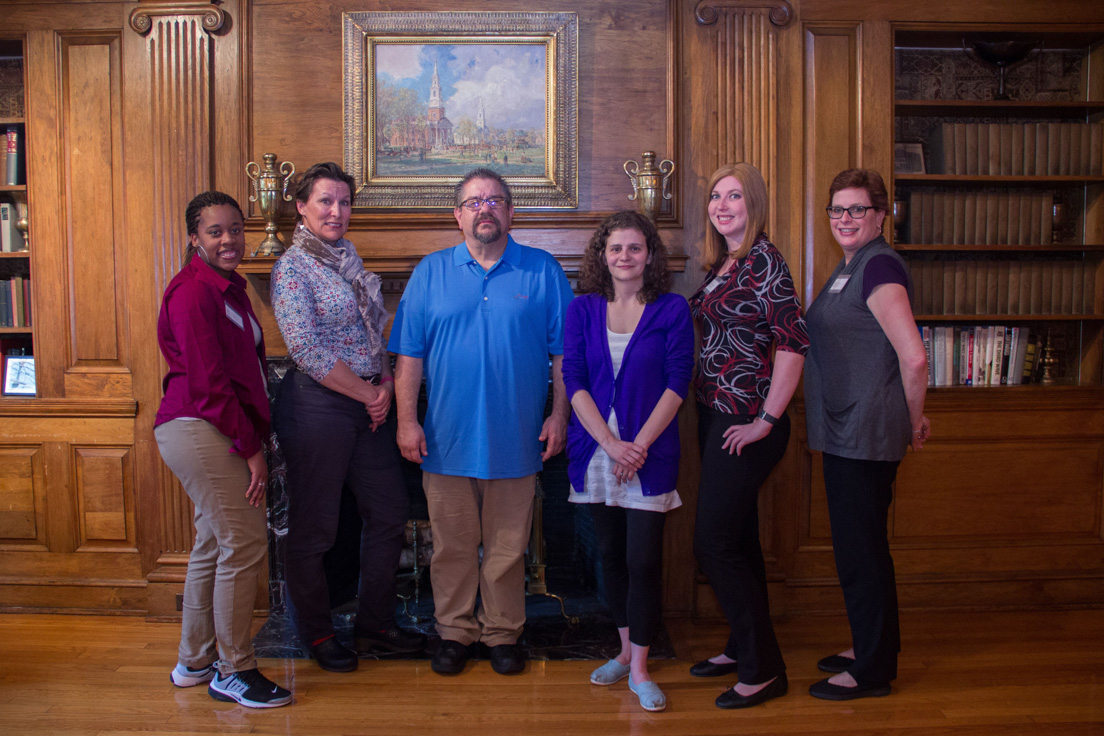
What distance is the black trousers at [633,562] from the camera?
2.18 metres

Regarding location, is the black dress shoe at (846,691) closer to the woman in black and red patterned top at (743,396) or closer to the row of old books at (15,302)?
the woman in black and red patterned top at (743,396)

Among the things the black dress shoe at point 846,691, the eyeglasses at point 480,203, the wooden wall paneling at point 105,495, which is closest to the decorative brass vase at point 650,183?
the eyeglasses at point 480,203

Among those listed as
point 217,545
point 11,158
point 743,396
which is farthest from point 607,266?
point 11,158

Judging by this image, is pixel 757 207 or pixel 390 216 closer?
pixel 757 207

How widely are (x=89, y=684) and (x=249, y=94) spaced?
222 cm

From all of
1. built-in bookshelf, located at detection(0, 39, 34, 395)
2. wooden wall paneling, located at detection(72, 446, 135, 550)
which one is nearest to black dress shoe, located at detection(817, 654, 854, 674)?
wooden wall paneling, located at detection(72, 446, 135, 550)

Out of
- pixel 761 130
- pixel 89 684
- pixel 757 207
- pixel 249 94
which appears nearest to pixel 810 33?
pixel 761 130

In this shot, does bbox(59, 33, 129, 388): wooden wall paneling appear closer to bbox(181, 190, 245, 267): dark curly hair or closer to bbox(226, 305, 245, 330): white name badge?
bbox(181, 190, 245, 267): dark curly hair

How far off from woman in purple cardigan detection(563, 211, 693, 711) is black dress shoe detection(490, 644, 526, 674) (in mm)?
399

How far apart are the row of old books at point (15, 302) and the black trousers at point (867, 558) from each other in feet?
11.2

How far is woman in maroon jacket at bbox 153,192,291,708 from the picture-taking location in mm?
2109

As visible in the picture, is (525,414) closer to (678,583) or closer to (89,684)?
(678,583)

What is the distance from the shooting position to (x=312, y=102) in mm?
2957

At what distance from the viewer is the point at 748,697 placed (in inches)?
87.0
